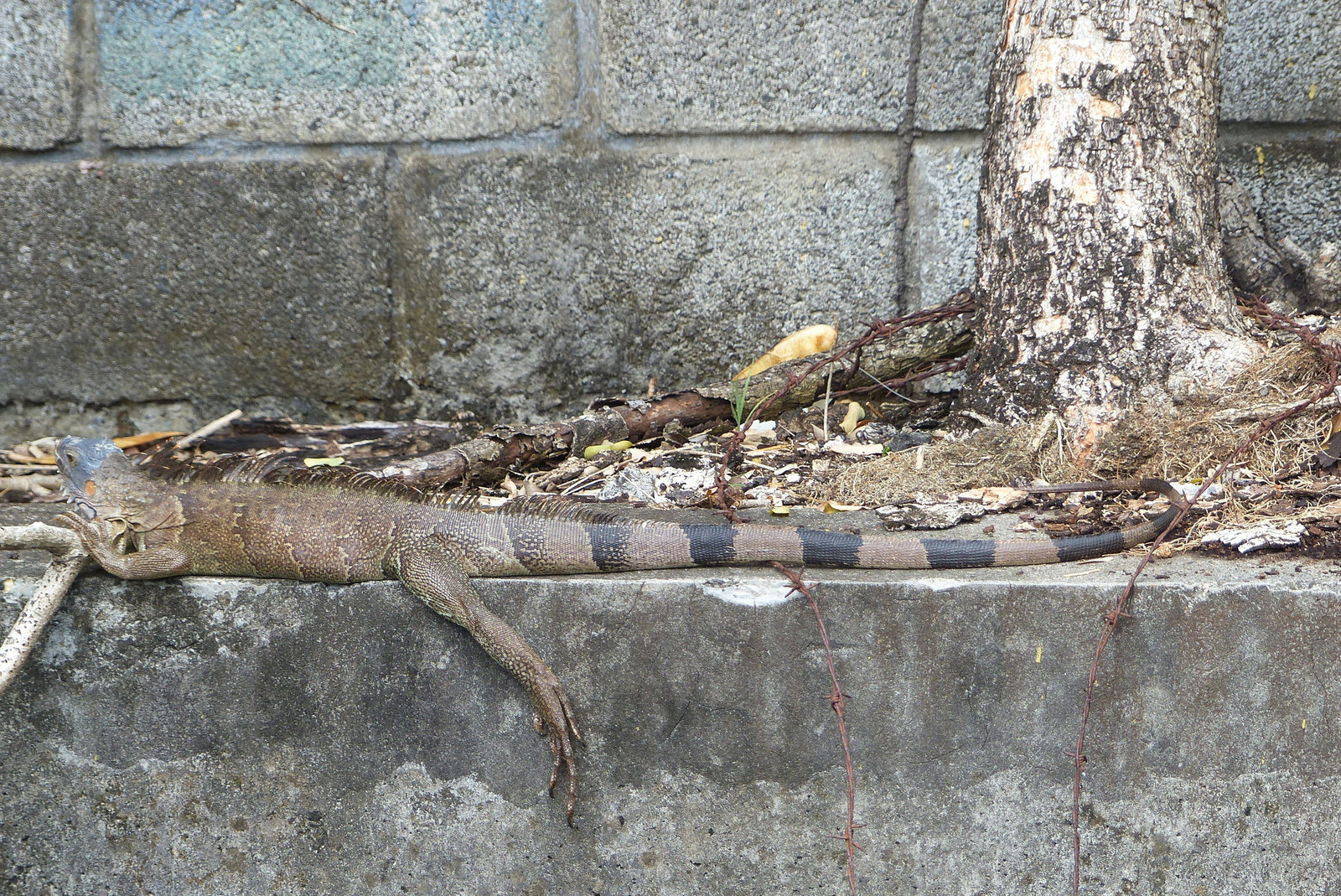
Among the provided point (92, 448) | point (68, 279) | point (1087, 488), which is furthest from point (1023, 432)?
point (68, 279)

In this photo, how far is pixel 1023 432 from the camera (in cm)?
316

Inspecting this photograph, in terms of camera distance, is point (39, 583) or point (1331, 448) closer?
point (39, 583)

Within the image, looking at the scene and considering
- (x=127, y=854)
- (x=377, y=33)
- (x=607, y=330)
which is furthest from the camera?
(x=607, y=330)

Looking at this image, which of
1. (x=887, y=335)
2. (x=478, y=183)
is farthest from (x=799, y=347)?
(x=478, y=183)

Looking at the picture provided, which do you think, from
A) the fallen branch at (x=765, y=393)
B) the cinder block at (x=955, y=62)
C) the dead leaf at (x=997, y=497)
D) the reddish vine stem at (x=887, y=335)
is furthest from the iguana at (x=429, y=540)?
the cinder block at (x=955, y=62)

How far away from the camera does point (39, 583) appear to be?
2.69 m

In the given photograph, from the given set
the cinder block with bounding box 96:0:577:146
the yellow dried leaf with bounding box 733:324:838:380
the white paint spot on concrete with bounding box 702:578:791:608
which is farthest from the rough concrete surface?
the cinder block with bounding box 96:0:577:146

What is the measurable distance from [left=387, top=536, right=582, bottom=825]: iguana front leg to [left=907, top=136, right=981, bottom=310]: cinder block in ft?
8.34

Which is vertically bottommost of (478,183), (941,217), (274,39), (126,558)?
(126,558)

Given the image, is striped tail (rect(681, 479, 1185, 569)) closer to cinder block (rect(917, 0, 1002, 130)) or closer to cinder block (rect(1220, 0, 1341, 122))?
cinder block (rect(917, 0, 1002, 130))

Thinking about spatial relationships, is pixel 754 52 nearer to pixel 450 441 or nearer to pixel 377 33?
pixel 377 33

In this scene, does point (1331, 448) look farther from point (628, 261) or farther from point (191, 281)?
point (191, 281)

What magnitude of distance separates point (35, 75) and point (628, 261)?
8.23ft

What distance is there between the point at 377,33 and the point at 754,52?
1.54m
